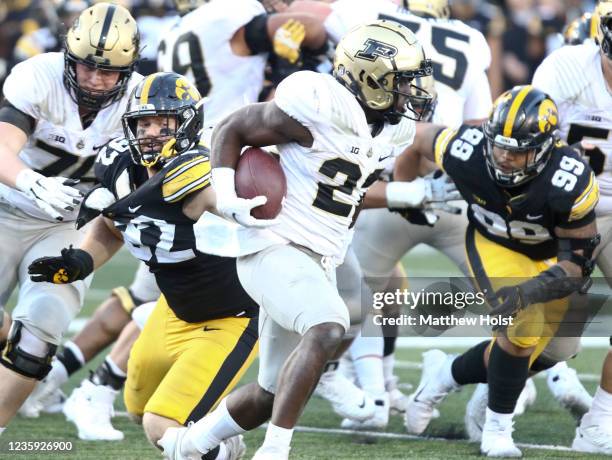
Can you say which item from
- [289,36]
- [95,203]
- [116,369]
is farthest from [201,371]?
[289,36]

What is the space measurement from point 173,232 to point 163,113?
0.46 metres

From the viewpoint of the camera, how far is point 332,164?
166 inches

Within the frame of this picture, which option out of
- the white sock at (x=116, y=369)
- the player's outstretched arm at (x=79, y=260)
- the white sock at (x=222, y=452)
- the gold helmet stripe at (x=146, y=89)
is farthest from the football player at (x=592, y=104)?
the white sock at (x=116, y=369)


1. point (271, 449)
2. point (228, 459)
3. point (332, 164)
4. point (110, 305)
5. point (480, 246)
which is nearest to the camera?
point (271, 449)

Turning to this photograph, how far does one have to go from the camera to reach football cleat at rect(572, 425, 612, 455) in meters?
4.98

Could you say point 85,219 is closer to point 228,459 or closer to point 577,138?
point 228,459

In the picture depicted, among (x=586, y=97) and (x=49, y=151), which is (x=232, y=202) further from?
(x=586, y=97)

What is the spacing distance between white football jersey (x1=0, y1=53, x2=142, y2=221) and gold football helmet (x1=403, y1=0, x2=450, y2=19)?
6.19ft

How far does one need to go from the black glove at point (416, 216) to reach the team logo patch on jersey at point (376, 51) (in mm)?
1168

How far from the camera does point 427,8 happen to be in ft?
21.6

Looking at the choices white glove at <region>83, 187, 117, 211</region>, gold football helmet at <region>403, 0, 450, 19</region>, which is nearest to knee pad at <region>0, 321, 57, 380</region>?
white glove at <region>83, 187, 117, 211</region>

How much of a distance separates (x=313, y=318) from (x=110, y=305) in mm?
2348

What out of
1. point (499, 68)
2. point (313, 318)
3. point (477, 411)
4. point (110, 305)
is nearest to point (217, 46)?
point (110, 305)

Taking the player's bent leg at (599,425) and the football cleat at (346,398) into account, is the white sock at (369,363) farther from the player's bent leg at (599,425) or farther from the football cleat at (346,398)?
the player's bent leg at (599,425)
